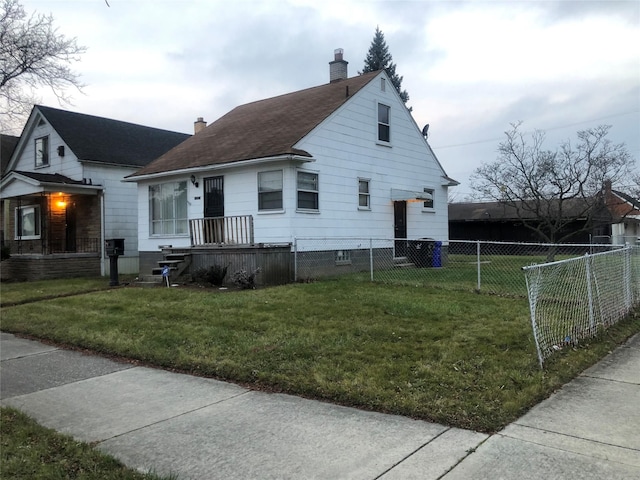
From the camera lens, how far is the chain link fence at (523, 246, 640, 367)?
6000 mm

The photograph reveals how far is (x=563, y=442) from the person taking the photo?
3777 millimetres

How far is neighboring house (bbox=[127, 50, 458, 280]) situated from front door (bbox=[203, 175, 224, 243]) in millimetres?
32

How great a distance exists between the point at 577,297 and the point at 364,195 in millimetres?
9339

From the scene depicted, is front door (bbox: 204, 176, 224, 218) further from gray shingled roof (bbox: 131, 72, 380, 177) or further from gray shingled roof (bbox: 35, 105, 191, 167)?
gray shingled roof (bbox: 35, 105, 191, 167)

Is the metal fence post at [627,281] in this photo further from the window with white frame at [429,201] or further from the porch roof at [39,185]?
the porch roof at [39,185]

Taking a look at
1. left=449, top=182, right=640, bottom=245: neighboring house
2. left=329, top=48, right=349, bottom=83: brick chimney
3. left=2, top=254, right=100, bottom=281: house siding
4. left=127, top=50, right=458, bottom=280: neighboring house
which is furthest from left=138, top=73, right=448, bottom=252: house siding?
left=449, top=182, right=640, bottom=245: neighboring house

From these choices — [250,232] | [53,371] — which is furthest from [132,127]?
[53,371]

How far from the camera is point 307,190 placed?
13883mm

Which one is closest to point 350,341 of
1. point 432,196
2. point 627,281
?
point 627,281

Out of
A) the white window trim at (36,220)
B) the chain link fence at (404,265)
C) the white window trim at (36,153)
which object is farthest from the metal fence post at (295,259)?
the white window trim at (36,153)

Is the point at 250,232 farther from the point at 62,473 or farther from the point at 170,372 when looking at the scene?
the point at 62,473

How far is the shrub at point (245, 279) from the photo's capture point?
11828mm

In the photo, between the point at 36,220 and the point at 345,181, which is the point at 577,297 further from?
the point at 36,220

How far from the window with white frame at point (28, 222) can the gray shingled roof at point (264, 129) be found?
7200 mm
